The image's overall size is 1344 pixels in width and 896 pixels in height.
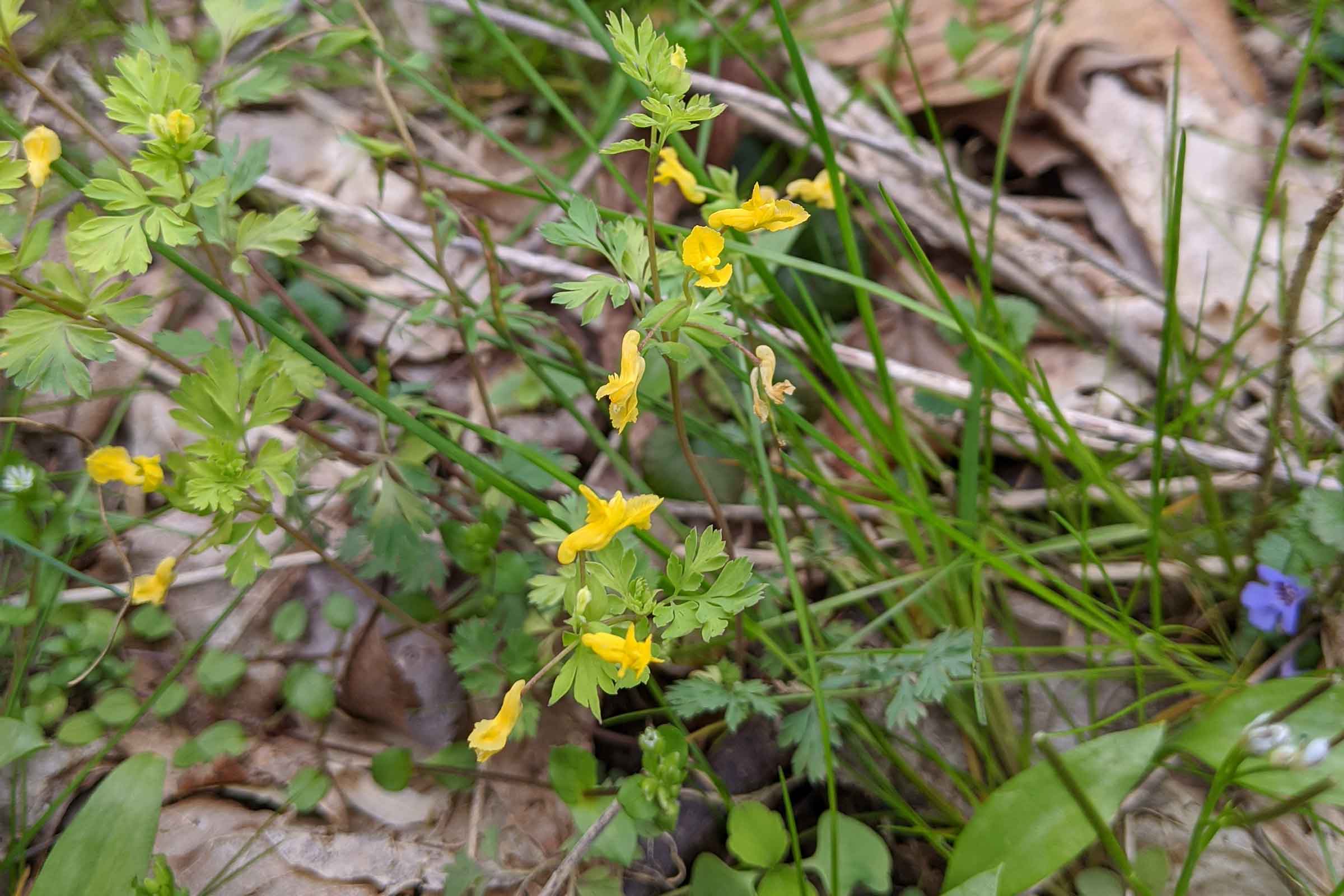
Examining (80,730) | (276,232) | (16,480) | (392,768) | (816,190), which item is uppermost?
(816,190)

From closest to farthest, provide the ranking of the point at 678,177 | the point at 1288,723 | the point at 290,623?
the point at 1288,723 < the point at 678,177 < the point at 290,623

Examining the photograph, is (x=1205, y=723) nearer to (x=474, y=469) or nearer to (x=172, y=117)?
(x=474, y=469)

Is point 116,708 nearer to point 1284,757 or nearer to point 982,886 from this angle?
point 982,886

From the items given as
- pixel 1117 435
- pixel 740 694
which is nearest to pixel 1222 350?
pixel 1117 435

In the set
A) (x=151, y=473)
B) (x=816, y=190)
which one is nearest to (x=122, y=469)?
(x=151, y=473)

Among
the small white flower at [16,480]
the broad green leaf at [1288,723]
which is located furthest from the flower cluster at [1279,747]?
the small white flower at [16,480]

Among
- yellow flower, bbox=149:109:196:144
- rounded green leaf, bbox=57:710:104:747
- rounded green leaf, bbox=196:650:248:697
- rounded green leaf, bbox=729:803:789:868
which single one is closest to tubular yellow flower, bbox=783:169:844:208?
yellow flower, bbox=149:109:196:144

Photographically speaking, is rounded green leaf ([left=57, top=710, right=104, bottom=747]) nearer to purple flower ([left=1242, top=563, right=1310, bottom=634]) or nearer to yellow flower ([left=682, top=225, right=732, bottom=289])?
yellow flower ([left=682, top=225, right=732, bottom=289])
